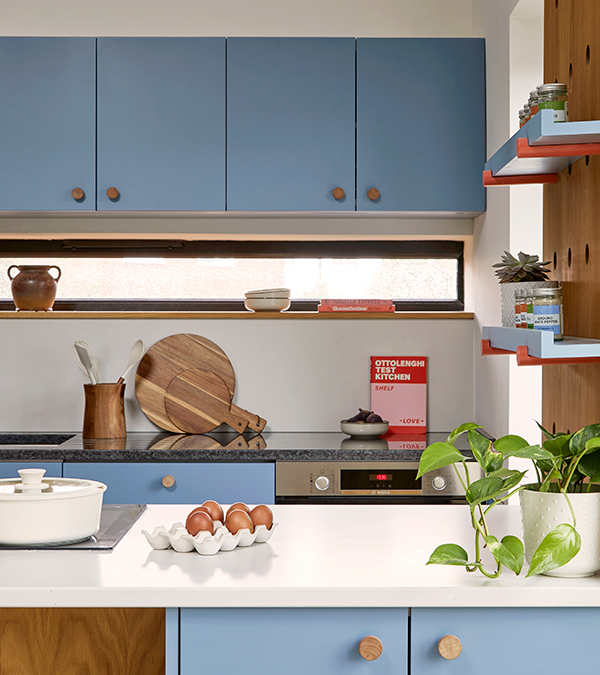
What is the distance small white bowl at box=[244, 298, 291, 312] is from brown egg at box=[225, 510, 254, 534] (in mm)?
1690

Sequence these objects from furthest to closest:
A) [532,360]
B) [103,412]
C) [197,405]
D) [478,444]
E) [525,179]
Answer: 1. [197,405]
2. [103,412]
3. [525,179]
4. [532,360]
5. [478,444]

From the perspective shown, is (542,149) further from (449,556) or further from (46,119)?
(46,119)

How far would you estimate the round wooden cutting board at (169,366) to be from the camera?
9.90 ft

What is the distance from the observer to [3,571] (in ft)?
3.97

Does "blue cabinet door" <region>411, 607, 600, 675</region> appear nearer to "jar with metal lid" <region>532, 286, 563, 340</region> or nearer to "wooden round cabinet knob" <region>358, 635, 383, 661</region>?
"wooden round cabinet knob" <region>358, 635, 383, 661</region>

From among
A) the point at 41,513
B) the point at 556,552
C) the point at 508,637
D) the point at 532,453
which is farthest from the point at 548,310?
the point at 41,513

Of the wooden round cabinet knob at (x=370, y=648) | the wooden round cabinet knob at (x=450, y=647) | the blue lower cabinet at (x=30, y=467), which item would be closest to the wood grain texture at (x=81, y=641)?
the wooden round cabinet knob at (x=370, y=648)

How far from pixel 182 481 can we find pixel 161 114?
1.43 m

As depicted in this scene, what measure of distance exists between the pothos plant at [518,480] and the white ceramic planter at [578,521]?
2 cm

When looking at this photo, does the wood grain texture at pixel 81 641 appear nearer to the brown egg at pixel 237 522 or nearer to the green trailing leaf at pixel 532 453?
the brown egg at pixel 237 522

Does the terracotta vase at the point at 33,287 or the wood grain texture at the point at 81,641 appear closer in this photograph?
the wood grain texture at the point at 81,641

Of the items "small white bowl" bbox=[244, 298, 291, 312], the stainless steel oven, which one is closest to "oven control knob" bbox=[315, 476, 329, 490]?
the stainless steel oven

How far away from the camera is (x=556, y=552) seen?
3.64 feet

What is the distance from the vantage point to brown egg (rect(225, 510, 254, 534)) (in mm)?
1366
